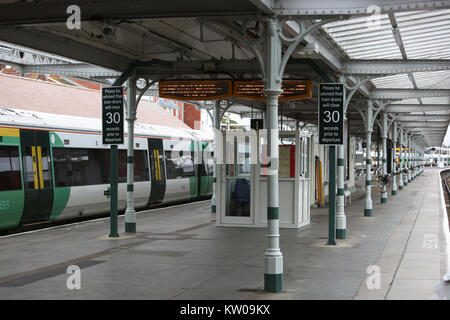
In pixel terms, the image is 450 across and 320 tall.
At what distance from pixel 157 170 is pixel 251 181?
21.7ft

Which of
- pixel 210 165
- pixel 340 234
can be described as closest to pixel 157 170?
pixel 210 165

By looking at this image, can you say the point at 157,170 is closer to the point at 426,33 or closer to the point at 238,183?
the point at 238,183

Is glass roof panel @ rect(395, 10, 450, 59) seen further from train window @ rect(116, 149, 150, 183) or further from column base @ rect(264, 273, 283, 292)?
train window @ rect(116, 149, 150, 183)

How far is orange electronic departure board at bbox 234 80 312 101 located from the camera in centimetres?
1360

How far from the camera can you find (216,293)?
307 inches

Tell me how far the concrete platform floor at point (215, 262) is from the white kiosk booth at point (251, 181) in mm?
502

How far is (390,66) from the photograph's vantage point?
13.6 m

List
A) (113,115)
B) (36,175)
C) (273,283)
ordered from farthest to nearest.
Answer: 1. (36,175)
2. (113,115)
3. (273,283)

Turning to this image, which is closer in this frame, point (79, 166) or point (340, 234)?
point (340, 234)

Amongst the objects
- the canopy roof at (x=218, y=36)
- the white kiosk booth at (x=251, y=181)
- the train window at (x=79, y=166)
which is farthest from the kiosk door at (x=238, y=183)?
the train window at (x=79, y=166)

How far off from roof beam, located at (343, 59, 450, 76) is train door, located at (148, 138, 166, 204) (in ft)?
29.0

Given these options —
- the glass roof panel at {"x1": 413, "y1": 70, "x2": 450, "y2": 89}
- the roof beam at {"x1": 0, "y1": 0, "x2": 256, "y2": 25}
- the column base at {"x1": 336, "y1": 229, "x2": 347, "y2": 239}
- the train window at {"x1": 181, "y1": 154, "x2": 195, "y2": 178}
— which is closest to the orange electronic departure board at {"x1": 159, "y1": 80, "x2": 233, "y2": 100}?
the column base at {"x1": 336, "y1": 229, "x2": 347, "y2": 239}

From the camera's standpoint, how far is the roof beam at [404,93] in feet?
60.0

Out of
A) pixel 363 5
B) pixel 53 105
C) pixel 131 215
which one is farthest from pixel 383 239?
pixel 53 105
